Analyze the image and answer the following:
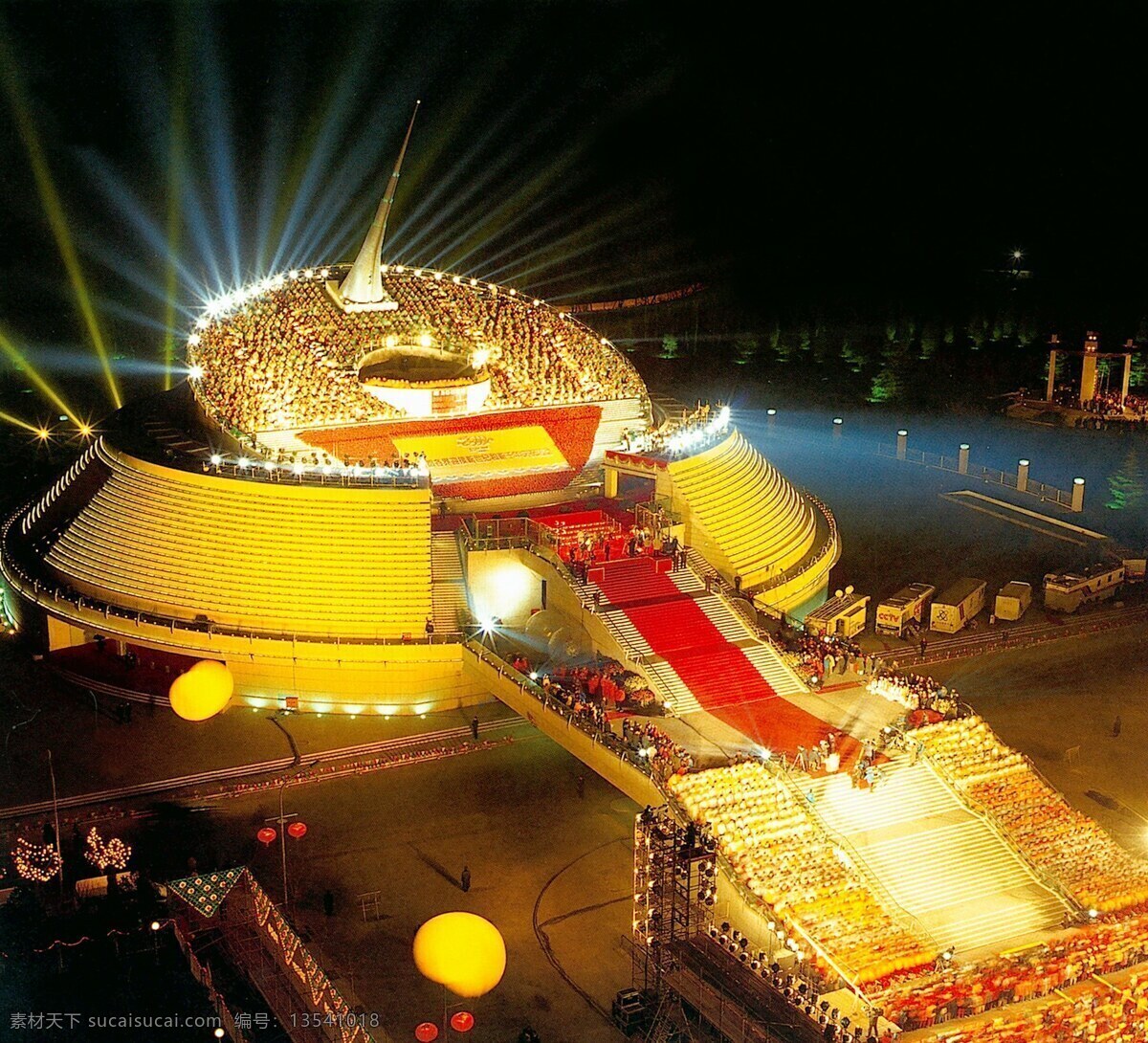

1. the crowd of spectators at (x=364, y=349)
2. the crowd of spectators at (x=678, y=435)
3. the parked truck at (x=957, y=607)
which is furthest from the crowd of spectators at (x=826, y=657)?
the crowd of spectators at (x=364, y=349)

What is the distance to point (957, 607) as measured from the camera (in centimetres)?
3538

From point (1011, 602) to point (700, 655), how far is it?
1000 centimetres

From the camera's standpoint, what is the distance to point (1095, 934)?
23.2 metres

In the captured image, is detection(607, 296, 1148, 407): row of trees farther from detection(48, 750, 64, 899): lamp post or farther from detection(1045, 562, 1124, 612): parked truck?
detection(48, 750, 64, 899): lamp post

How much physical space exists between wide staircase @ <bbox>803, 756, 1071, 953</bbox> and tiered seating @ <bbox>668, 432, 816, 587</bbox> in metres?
9.06

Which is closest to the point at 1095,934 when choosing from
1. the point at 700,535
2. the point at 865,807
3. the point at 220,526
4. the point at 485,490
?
the point at 865,807

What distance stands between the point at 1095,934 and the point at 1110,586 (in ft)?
53.1

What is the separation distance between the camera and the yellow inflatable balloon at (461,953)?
67.4 ft

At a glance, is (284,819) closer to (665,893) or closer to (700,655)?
(665,893)

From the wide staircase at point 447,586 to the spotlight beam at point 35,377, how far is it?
87.9 feet

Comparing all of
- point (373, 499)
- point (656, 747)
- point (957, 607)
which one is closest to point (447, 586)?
point (373, 499)

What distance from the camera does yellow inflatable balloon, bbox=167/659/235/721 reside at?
29.1m

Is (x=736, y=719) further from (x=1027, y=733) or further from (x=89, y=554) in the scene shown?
(x=89, y=554)

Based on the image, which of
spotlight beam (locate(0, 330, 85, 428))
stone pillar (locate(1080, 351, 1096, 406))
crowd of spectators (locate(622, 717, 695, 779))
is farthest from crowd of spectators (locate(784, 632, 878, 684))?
spotlight beam (locate(0, 330, 85, 428))
